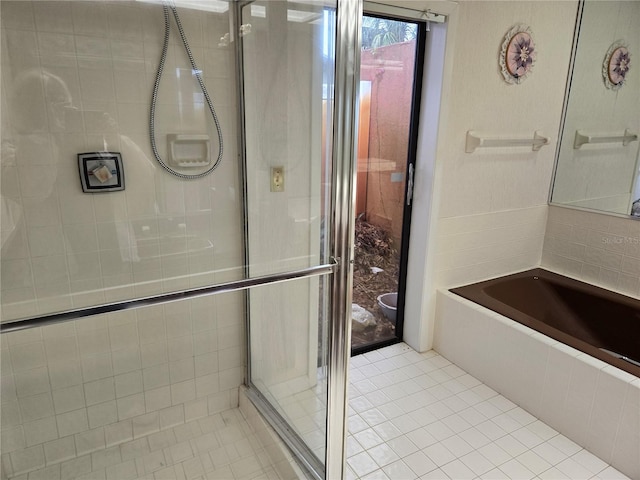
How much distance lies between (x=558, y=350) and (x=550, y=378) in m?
0.15

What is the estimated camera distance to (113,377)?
190 cm

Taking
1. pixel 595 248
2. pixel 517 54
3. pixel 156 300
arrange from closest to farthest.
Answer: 1. pixel 156 300
2. pixel 517 54
3. pixel 595 248

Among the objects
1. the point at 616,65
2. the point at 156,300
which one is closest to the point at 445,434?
the point at 156,300

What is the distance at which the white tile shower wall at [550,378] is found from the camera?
1.83 metres

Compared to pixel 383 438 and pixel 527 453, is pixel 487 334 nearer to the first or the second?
pixel 527 453

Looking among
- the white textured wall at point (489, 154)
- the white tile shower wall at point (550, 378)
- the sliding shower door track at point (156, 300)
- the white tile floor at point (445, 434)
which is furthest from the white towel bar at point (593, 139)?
the sliding shower door track at point (156, 300)

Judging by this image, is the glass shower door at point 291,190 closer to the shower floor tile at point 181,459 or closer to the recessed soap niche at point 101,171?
the shower floor tile at point 181,459

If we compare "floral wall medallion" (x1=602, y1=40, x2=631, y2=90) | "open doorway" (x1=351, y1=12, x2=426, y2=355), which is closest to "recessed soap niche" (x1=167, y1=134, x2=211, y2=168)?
"open doorway" (x1=351, y1=12, x2=426, y2=355)

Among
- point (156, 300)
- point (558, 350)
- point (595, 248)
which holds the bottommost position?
point (558, 350)

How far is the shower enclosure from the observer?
4.95ft

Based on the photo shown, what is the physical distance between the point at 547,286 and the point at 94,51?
9.32 feet

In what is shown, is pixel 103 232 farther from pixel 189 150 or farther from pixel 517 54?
pixel 517 54

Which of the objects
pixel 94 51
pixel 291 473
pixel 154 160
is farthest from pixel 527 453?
pixel 94 51

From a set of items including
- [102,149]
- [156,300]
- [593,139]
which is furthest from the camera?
[593,139]
